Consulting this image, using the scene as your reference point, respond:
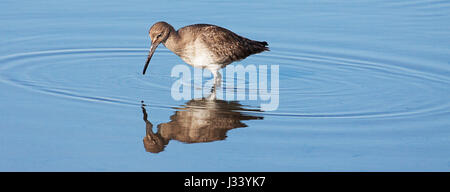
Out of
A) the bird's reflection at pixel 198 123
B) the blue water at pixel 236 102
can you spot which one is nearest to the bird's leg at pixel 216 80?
the blue water at pixel 236 102

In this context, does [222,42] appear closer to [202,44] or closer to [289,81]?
[202,44]

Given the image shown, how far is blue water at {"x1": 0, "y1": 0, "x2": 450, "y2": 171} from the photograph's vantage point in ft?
28.8

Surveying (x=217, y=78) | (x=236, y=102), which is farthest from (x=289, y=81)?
(x=236, y=102)

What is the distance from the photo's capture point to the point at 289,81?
1280cm

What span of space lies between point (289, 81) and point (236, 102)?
5.62 feet

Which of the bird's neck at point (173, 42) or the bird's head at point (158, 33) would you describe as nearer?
the bird's head at point (158, 33)

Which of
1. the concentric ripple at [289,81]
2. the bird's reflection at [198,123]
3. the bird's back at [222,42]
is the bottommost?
the bird's reflection at [198,123]

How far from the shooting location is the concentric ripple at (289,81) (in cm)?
Answer: 1109

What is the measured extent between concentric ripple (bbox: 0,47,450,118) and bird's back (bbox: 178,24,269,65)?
0.66 meters

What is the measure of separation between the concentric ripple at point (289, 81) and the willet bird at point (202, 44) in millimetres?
534

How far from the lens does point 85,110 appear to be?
10.5 metres

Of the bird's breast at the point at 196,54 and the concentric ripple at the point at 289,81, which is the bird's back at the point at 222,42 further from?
the concentric ripple at the point at 289,81

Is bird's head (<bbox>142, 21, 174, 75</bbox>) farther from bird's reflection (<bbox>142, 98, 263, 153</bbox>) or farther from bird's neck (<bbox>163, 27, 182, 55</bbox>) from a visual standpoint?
bird's reflection (<bbox>142, 98, 263, 153</bbox>)

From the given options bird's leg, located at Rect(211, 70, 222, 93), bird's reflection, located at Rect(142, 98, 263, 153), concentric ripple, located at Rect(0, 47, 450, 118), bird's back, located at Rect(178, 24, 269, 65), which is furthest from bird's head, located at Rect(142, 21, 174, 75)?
bird's reflection, located at Rect(142, 98, 263, 153)
